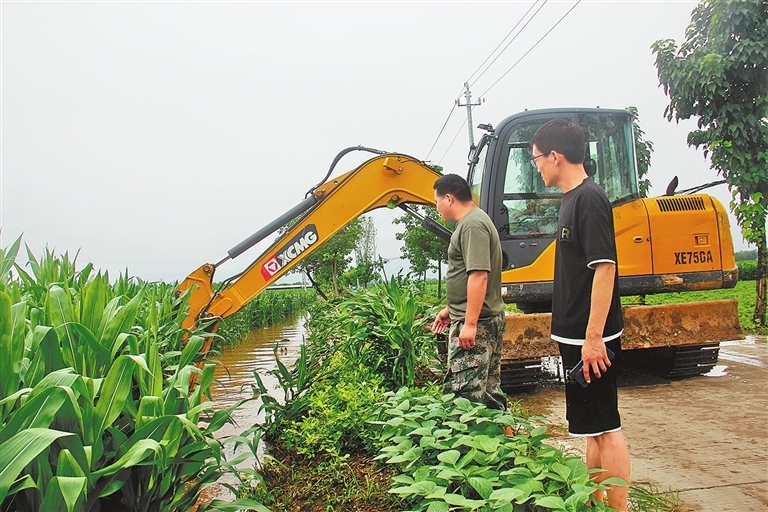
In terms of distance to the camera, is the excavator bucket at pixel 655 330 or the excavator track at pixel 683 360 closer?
the excavator bucket at pixel 655 330

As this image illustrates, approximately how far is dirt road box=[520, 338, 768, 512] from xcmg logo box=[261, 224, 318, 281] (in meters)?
2.69

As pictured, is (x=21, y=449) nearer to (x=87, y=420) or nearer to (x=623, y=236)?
(x=87, y=420)

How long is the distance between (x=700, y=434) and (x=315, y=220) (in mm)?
3650

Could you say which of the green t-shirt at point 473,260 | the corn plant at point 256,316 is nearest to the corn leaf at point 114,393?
the green t-shirt at point 473,260

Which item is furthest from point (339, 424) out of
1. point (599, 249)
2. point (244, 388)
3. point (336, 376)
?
point (244, 388)

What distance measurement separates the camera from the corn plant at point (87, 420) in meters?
1.57

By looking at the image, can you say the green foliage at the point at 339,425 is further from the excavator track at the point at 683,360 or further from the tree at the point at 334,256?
the tree at the point at 334,256

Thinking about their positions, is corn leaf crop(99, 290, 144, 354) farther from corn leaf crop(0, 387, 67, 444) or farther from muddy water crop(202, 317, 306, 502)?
muddy water crop(202, 317, 306, 502)

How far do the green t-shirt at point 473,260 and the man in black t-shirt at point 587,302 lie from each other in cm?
66

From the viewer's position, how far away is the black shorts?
96.2 inches

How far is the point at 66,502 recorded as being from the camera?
1498 mm

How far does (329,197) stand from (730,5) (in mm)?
8231

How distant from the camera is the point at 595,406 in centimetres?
246

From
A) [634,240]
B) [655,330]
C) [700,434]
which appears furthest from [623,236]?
[700,434]
